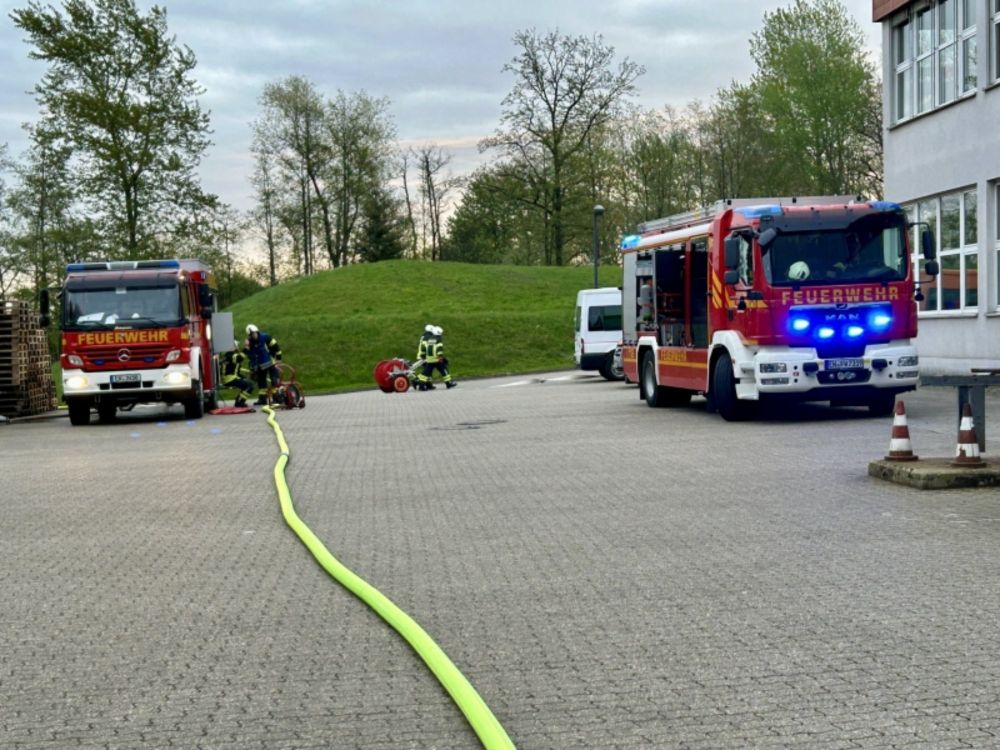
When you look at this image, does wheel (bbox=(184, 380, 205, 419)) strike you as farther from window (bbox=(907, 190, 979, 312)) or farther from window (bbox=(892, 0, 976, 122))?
window (bbox=(892, 0, 976, 122))

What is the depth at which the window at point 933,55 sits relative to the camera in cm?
2623

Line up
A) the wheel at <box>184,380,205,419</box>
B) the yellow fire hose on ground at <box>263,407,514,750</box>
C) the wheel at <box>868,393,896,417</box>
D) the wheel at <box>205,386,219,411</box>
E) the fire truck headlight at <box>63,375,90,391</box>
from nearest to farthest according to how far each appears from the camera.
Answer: the yellow fire hose on ground at <box>263,407,514,750</box> < the wheel at <box>868,393,896,417</box> < the fire truck headlight at <box>63,375,90,391</box> < the wheel at <box>184,380,205,419</box> < the wheel at <box>205,386,219,411</box>

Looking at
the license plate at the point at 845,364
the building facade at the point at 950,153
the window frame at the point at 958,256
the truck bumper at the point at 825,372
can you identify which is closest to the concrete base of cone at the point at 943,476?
the truck bumper at the point at 825,372

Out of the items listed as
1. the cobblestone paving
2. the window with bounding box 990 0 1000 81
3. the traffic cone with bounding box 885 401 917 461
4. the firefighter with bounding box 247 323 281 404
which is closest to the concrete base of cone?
the cobblestone paving

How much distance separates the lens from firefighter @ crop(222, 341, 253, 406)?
92.0ft

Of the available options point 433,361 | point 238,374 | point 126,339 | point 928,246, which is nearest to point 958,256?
point 928,246

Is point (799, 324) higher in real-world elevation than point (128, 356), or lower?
higher

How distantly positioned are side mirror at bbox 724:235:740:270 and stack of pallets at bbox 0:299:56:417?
54.7 ft

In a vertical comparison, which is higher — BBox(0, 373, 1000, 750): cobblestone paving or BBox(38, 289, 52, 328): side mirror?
BBox(38, 289, 52, 328): side mirror

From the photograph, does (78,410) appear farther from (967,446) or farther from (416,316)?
(416,316)

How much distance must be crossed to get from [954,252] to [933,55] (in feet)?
14.0

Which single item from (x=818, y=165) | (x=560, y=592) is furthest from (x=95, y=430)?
(x=818, y=165)

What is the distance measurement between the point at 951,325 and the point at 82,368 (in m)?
16.4

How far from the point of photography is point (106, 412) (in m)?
26.9
